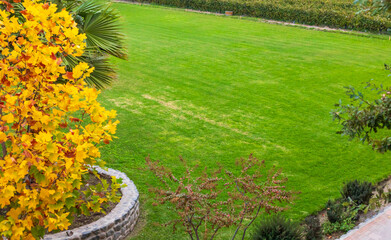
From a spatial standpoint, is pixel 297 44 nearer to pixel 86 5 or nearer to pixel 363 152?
pixel 363 152

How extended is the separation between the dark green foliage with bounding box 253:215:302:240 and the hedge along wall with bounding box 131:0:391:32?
19.0 meters

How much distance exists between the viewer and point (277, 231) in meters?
6.02

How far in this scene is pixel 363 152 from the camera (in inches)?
386

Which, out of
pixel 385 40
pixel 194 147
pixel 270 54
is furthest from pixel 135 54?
pixel 385 40

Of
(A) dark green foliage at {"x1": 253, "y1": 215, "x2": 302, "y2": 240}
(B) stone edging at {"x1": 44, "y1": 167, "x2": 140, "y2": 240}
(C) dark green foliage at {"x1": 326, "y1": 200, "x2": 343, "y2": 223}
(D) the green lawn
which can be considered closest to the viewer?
(B) stone edging at {"x1": 44, "y1": 167, "x2": 140, "y2": 240}

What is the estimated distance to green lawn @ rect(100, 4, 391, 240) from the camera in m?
8.85

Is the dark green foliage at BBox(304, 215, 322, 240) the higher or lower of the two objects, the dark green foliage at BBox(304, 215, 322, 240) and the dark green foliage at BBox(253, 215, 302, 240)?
the lower

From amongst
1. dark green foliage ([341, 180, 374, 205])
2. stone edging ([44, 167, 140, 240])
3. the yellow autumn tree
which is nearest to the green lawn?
stone edging ([44, 167, 140, 240])

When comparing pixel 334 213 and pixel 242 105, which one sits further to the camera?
pixel 242 105

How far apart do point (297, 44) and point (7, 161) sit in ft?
58.2

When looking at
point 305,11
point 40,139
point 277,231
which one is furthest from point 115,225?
point 305,11

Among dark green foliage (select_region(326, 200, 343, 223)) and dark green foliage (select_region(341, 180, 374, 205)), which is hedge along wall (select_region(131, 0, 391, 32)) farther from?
dark green foliage (select_region(326, 200, 343, 223))

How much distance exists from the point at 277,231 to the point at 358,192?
2.09m

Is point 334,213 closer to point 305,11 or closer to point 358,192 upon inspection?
point 358,192
